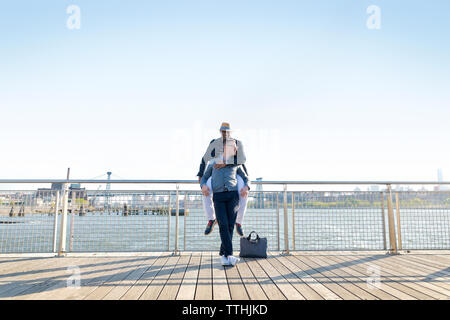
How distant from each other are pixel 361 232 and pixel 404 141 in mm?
27344

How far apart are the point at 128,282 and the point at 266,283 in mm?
1081

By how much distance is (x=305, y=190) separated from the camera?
3.80m

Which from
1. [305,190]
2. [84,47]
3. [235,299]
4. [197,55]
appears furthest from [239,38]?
[235,299]

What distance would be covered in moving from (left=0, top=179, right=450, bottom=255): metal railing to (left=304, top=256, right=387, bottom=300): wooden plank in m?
0.48

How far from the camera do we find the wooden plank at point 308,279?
179cm

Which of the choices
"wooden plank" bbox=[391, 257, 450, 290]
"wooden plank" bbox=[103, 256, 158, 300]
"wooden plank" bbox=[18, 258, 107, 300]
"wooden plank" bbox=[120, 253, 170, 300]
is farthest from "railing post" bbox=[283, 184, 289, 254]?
"wooden plank" bbox=[18, 258, 107, 300]

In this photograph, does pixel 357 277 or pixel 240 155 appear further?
pixel 240 155

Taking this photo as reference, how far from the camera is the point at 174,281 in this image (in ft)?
7.28

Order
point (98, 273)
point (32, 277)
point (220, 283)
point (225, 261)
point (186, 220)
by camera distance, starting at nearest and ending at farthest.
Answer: point (220, 283) < point (32, 277) < point (98, 273) < point (225, 261) < point (186, 220)

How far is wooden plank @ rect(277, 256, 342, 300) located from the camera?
70.7 inches

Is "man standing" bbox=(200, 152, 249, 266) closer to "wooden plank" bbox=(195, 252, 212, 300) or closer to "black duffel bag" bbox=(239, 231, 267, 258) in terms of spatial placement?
"wooden plank" bbox=(195, 252, 212, 300)

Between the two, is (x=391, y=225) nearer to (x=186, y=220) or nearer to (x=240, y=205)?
(x=240, y=205)

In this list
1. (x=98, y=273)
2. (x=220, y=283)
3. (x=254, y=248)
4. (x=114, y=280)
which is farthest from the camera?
Answer: (x=254, y=248)

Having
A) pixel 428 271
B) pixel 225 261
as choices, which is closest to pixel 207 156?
pixel 225 261
